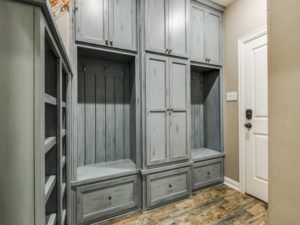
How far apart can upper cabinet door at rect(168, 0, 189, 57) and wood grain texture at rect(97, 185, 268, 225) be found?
192 cm

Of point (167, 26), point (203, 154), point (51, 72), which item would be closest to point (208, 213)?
point (203, 154)

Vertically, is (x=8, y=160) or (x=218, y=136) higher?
(x=8, y=160)

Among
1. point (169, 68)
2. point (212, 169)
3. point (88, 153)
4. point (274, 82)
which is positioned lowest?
point (212, 169)

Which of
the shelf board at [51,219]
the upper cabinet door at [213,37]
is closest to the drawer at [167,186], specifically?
the shelf board at [51,219]

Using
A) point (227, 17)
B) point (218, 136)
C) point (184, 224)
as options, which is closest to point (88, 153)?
point (184, 224)

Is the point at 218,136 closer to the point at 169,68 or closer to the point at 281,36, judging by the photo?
the point at 169,68

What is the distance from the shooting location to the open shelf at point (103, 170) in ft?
5.77

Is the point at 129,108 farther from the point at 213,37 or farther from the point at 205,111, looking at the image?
the point at 213,37

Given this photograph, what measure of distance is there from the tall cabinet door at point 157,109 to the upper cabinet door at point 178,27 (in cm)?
24

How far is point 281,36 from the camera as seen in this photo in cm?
61

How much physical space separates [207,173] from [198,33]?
212 centimetres

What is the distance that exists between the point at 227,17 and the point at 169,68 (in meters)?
1.50

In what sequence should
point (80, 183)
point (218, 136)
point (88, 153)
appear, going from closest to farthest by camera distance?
point (80, 183), point (88, 153), point (218, 136)

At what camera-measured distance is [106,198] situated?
6.02 ft
